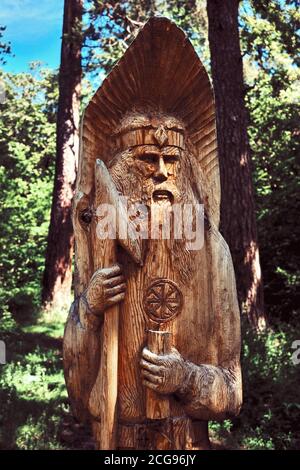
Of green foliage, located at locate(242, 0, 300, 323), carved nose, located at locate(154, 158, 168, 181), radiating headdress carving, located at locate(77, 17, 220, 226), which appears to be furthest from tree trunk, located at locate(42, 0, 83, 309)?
carved nose, located at locate(154, 158, 168, 181)

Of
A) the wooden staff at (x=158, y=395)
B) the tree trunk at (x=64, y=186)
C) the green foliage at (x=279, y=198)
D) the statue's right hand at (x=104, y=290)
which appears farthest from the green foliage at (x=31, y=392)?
the green foliage at (x=279, y=198)

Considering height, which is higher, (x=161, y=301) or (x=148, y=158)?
(x=148, y=158)

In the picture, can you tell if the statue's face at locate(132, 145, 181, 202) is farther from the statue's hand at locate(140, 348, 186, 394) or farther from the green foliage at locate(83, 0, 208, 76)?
the green foliage at locate(83, 0, 208, 76)

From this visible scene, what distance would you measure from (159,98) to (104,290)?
0.95 meters

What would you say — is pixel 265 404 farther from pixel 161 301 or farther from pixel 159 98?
pixel 159 98

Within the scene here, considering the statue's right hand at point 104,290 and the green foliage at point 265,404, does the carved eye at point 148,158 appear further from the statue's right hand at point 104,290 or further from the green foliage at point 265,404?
the green foliage at point 265,404

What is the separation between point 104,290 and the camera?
7.02 ft

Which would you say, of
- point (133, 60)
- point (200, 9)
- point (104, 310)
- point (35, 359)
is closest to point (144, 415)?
point (104, 310)

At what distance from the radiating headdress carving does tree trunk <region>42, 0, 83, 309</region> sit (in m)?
7.53

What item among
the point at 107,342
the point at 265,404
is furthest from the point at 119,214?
the point at 265,404

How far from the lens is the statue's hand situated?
2086mm

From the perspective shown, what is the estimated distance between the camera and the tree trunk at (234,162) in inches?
238

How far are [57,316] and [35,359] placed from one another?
8.25 feet

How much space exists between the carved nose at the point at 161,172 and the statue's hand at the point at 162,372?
2.53ft
